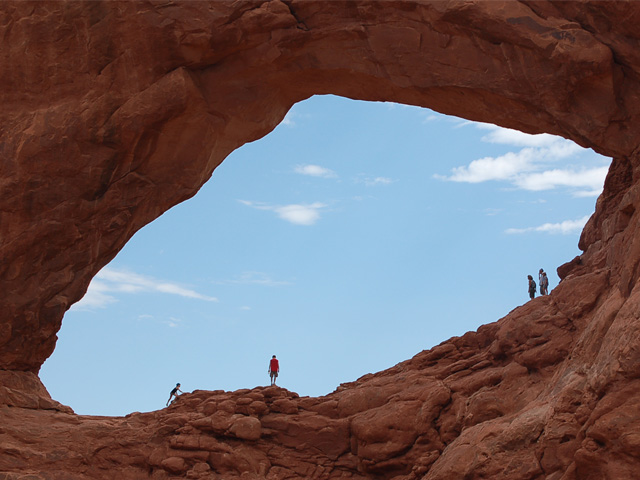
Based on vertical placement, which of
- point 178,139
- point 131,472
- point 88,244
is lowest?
point 131,472

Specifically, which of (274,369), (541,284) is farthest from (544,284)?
(274,369)

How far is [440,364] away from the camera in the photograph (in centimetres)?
1559

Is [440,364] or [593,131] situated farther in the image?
[440,364]

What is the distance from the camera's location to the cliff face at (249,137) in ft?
42.4

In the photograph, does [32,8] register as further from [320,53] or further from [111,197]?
[320,53]

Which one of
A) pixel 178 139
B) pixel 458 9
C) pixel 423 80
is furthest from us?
pixel 178 139

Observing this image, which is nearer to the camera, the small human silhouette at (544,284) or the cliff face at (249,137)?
the cliff face at (249,137)

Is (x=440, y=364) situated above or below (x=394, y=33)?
below

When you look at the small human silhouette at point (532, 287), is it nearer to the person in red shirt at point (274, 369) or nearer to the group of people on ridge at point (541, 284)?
the group of people on ridge at point (541, 284)

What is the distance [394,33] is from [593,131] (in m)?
4.17

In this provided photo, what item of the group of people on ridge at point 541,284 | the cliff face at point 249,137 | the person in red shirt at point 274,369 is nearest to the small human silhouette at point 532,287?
the group of people on ridge at point 541,284

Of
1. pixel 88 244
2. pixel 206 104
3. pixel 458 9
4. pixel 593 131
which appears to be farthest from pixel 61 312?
pixel 593 131

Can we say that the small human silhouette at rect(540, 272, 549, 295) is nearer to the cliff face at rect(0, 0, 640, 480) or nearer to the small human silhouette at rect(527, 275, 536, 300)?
the small human silhouette at rect(527, 275, 536, 300)

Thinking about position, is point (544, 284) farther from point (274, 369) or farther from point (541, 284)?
point (274, 369)
